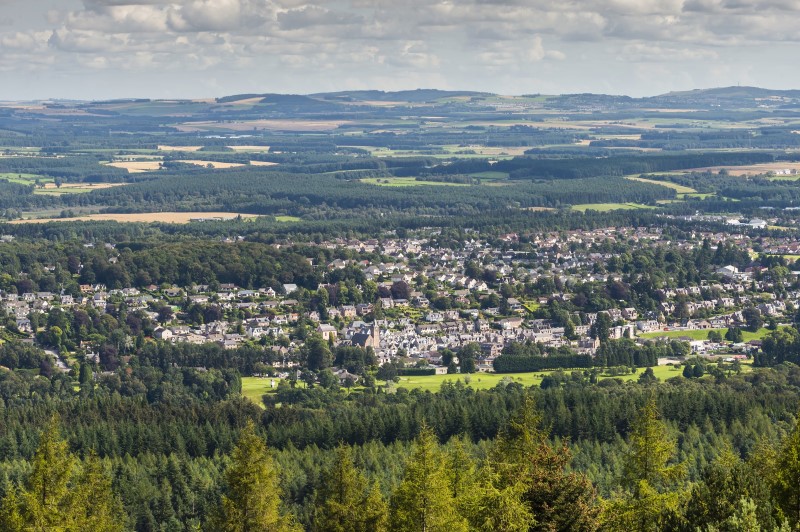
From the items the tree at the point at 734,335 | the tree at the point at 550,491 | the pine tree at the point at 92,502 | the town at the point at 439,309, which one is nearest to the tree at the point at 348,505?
the tree at the point at 550,491

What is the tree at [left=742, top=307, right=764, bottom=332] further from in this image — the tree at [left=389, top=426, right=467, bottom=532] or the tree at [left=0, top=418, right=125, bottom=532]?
the tree at [left=389, top=426, right=467, bottom=532]

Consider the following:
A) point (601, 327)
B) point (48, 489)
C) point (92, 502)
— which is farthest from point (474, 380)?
point (48, 489)

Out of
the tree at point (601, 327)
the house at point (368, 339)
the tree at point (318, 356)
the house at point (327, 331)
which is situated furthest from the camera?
the tree at point (601, 327)

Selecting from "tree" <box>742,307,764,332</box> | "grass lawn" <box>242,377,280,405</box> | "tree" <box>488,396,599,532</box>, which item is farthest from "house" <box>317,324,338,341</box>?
"tree" <box>488,396,599,532</box>

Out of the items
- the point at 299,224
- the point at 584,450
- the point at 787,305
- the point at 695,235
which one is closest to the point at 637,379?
the point at 584,450

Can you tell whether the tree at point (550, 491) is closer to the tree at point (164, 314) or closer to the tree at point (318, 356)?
the tree at point (318, 356)

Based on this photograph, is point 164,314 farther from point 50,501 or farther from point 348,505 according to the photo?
point 348,505
